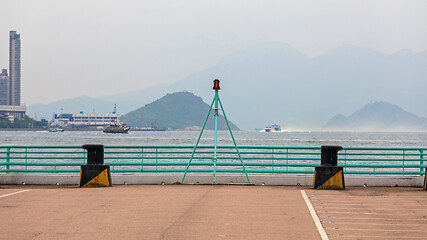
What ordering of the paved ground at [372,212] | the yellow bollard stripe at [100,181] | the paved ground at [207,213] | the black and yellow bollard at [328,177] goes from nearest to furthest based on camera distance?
the paved ground at [207,213] → the paved ground at [372,212] → the black and yellow bollard at [328,177] → the yellow bollard stripe at [100,181]

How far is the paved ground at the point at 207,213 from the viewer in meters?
9.34

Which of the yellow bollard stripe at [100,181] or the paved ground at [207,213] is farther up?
the yellow bollard stripe at [100,181]

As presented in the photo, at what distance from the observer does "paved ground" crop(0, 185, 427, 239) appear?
9.34 meters

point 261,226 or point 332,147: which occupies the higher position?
point 332,147

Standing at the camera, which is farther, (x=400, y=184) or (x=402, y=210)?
(x=400, y=184)

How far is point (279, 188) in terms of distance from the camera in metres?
16.6

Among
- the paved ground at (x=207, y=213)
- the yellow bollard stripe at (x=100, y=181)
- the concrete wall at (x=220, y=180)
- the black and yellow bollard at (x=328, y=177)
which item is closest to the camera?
the paved ground at (x=207, y=213)

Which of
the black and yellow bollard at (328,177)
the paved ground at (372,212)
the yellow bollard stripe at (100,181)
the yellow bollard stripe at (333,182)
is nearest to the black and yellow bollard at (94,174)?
the yellow bollard stripe at (100,181)

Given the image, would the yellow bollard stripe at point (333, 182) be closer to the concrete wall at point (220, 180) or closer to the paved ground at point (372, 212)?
the paved ground at point (372, 212)

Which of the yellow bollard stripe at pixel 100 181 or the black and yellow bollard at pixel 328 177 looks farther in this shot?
the yellow bollard stripe at pixel 100 181

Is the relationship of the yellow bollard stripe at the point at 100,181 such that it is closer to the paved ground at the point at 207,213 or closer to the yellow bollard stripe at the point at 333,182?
the paved ground at the point at 207,213

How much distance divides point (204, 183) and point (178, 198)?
4105mm

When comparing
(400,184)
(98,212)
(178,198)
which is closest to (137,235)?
(98,212)

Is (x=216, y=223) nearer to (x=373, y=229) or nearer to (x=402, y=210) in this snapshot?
(x=373, y=229)
